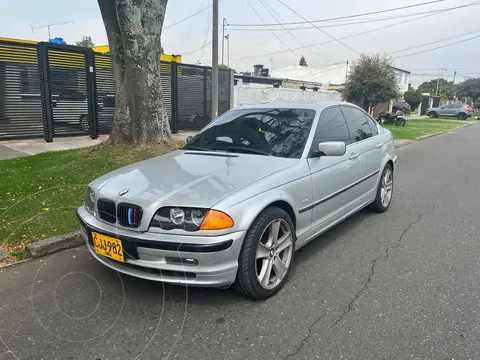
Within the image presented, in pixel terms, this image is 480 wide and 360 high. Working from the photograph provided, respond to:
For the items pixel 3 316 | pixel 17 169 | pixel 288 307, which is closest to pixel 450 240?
pixel 288 307

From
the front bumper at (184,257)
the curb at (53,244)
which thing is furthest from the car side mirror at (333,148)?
the curb at (53,244)

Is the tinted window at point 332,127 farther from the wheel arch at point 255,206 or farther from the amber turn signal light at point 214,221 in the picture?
the amber turn signal light at point 214,221

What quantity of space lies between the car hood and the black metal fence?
858cm

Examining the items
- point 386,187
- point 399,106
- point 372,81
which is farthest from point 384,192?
point 399,106

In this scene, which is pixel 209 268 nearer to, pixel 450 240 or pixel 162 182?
pixel 162 182

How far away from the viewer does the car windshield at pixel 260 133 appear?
3816mm

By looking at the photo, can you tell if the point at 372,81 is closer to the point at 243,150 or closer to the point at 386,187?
the point at 386,187

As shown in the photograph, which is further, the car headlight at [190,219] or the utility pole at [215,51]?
the utility pole at [215,51]

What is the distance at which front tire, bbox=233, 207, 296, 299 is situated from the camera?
9.59ft

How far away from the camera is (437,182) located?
7840 millimetres

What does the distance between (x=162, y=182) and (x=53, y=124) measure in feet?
31.1

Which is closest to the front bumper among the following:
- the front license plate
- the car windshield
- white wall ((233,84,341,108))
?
the front license plate

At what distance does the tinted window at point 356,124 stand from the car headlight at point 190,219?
2556 millimetres

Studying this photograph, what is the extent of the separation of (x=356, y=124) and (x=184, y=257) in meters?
3.20
